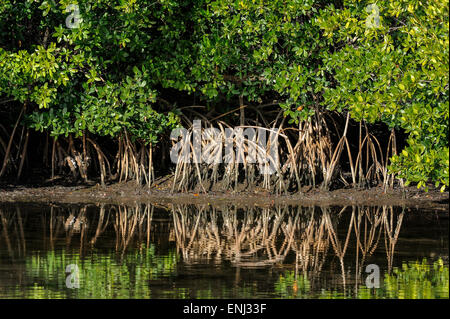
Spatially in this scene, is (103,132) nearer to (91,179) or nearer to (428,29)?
(91,179)

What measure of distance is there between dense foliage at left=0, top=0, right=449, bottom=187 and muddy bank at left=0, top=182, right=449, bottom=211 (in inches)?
37.2

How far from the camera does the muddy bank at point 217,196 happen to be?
51.8 ft

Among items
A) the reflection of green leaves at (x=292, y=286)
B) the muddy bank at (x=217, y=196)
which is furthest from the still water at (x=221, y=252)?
the muddy bank at (x=217, y=196)

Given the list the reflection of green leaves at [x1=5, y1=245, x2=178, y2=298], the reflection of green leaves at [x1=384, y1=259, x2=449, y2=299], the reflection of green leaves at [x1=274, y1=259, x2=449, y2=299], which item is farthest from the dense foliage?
the reflection of green leaves at [x1=5, y1=245, x2=178, y2=298]

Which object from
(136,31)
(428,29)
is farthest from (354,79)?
(136,31)

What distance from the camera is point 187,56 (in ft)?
51.2

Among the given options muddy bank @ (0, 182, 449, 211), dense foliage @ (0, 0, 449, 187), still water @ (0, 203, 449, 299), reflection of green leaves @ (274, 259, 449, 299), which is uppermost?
dense foliage @ (0, 0, 449, 187)

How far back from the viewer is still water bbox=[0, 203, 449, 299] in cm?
884

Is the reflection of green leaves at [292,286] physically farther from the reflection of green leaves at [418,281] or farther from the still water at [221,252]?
the reflection of green leaves at [418,281]

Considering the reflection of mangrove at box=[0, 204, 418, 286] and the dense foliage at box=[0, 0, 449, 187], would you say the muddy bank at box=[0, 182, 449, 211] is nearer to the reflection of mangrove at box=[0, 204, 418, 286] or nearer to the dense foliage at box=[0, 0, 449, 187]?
the reflection of mangrove at box=[0, 204, 418, 286]

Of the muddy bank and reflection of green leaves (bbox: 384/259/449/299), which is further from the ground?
the muddy bank

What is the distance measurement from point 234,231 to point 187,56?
13.3ft

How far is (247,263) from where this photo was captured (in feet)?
33.2

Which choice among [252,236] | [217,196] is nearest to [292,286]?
[252,236]
